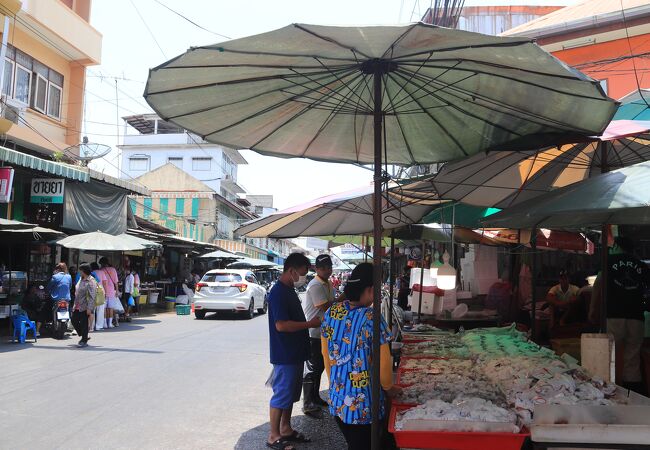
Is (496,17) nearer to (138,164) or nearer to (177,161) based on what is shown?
(177,161)

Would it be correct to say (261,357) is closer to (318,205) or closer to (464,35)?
(318,205)

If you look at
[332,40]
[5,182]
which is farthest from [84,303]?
[332,40]

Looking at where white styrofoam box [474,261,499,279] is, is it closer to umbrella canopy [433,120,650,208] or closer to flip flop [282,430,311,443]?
umbrella canopy [433,120,650,208]

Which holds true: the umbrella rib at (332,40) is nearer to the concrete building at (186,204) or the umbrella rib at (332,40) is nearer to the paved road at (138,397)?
the paved road at (138,397)

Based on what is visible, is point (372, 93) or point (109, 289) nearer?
point (372, 93)

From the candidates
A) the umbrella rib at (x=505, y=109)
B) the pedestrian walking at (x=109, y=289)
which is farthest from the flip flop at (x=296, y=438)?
the pedestrian walking at (x=109, y=289)

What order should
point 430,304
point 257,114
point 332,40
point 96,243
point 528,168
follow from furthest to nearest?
1. point 96,243
2. point 430,304
3. point 528,168
4. point 257,114
5. point 332,40

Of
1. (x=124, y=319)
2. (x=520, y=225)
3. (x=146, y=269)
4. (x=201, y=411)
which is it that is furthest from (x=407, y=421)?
(x=146, y=269)

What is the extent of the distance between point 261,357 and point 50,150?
417 inches

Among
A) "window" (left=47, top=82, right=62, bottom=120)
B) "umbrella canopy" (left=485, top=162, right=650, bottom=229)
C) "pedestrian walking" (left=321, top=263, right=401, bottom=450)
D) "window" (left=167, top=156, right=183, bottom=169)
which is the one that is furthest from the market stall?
"window" (left=167, top=156, right=183, bottom=169)

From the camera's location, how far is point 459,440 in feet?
10.1

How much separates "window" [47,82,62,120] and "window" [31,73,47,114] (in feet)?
0.78

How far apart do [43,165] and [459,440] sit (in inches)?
535

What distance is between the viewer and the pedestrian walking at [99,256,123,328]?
1470cm
